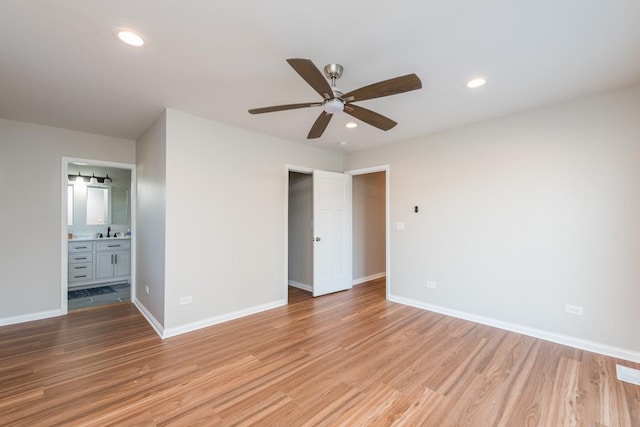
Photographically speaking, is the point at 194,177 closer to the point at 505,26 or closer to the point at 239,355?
the point at 239,355

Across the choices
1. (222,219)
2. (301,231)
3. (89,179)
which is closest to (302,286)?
(301,231)

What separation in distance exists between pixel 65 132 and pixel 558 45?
547 centimetres

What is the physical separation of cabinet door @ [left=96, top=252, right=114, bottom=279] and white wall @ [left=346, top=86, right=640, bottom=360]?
5518mm

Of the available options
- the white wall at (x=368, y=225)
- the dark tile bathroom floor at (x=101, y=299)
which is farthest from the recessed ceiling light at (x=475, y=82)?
the dark tile bathroom floor at (x=101, y=299)

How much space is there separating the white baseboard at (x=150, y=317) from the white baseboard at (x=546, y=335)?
3351 mm

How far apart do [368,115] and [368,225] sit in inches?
142

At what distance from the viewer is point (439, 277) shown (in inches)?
155

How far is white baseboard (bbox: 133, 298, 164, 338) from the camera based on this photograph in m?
3.18

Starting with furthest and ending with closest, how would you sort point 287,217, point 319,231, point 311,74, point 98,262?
point 98,262 < point 319,231 < point 287,217 < point 311,74

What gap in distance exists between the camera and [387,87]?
1.91 metres

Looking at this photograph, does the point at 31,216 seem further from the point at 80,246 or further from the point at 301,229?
the point at 301,229

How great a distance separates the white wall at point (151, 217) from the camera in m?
3.22

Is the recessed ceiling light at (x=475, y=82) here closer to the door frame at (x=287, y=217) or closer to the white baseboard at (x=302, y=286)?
the door frame at (x=287, y=217)

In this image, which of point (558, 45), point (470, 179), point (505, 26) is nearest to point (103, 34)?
point (505, 26)
